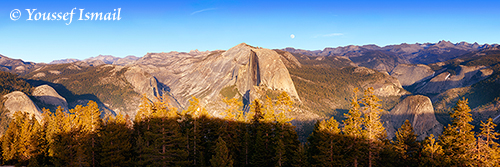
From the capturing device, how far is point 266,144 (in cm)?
5650

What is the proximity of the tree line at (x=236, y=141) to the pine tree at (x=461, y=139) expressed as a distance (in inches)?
4.8

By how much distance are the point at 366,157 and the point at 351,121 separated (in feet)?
22.1

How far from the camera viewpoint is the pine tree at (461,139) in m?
42.9

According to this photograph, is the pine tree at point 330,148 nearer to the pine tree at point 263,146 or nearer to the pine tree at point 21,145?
the pine tree at point 263,146

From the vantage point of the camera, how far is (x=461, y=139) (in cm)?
4397

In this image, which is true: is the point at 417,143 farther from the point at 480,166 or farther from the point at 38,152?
the point at 38,152

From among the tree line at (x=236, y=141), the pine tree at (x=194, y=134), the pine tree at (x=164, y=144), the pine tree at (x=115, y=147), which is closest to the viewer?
the tree line at (x=236, y=141)

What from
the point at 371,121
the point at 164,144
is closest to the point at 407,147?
the point at 371,121

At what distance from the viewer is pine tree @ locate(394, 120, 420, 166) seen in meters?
52.0

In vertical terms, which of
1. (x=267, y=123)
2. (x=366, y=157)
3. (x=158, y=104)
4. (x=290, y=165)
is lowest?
(x=290, y=165)

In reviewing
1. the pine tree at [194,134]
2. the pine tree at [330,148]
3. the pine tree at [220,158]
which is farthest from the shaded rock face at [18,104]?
the pine tree at [330,148]

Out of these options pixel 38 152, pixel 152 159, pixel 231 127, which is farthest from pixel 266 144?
pixel 38 152

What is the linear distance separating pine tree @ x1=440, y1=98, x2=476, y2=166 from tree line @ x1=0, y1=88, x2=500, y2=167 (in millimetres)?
122

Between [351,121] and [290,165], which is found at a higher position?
[351,121]
